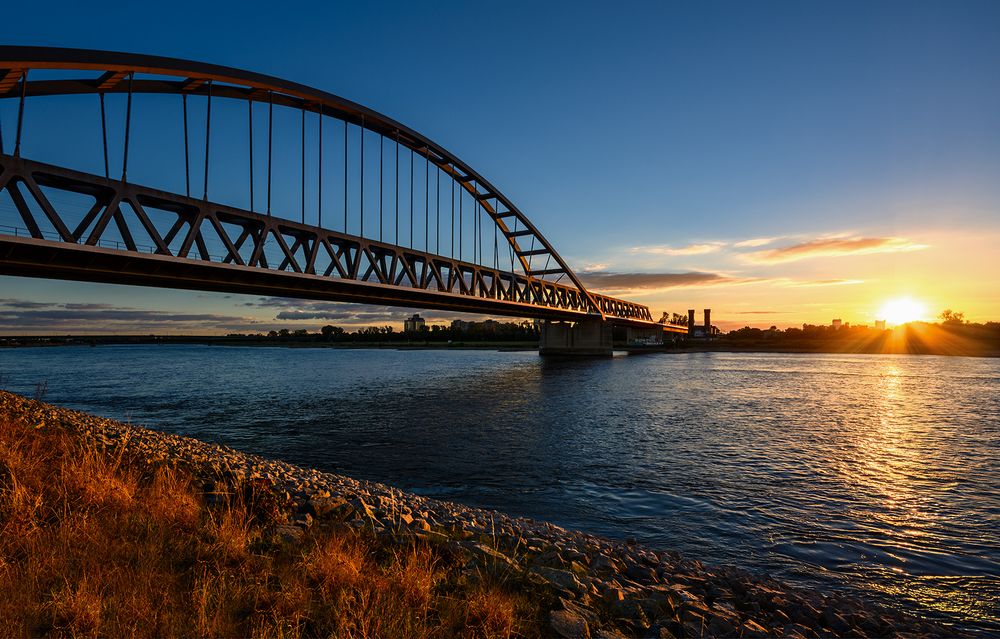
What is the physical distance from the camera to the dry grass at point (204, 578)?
423cm

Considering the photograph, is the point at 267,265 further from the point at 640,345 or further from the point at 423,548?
the point at 640,345

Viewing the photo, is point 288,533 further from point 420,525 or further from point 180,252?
point 180,252

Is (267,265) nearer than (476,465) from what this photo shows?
No

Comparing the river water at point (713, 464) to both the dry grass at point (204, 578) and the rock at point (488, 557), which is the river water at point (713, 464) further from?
the dry grass at point (204, 578)

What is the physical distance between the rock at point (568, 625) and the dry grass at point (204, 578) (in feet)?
0.53

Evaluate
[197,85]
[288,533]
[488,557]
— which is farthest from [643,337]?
[288,533]

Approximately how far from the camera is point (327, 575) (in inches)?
201

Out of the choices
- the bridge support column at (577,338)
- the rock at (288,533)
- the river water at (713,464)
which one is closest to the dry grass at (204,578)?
the rock at (288,533)

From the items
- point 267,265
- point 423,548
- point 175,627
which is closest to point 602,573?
point 423,548

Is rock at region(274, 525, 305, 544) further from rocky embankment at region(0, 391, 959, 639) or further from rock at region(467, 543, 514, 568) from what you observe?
rock at region(467, 543, 514, 568)

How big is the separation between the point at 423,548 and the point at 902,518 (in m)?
10.3


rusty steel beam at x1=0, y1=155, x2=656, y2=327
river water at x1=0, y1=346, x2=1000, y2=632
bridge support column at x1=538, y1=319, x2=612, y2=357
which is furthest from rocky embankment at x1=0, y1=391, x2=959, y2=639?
bridge support column at x1=538, y1=319, x2=612, y2=357

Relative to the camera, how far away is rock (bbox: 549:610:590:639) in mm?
4641

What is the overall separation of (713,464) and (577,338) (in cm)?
9522
